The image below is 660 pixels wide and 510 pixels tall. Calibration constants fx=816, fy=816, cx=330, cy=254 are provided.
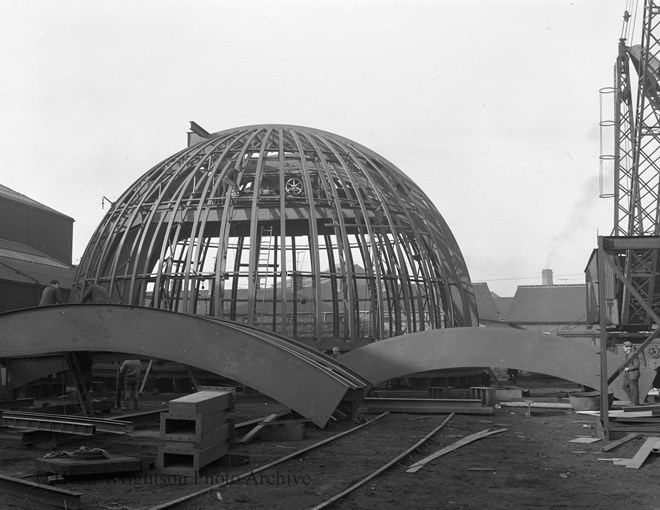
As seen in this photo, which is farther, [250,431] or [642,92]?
[642,92]

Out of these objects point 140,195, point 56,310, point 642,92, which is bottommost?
point 56,310

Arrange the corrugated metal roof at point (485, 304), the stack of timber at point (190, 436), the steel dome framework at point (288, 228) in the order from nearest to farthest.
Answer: the stack of timber at point (190, 436) < the steel dome framework at point (288, 228) < the corrugated metal roof at point (485, 304)

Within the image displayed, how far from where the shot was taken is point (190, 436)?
10211 millimetres

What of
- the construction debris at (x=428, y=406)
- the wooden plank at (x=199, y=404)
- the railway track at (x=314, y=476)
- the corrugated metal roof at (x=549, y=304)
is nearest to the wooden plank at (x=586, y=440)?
the railway track at (x=314, y=476)

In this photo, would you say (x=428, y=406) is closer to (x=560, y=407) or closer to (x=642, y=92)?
(x=560, y=407)

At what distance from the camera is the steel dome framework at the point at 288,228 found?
21812 mm

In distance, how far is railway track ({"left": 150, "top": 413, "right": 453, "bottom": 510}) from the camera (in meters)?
8.63

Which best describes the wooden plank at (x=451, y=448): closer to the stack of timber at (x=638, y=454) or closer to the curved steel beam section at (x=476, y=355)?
the stack of timber at (x=638, y=454)

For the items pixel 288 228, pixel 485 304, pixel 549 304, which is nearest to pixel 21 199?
pixel 288 228

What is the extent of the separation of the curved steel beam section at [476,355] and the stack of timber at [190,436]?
26.6ft

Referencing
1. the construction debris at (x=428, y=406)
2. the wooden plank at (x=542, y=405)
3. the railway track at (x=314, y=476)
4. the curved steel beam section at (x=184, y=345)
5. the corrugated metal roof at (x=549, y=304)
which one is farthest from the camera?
the corrugated metal roof at (x=549, y=304)

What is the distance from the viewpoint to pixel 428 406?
18.3m

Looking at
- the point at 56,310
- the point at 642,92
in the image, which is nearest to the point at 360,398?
the point at 56,310

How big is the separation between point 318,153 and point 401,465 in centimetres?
1420
